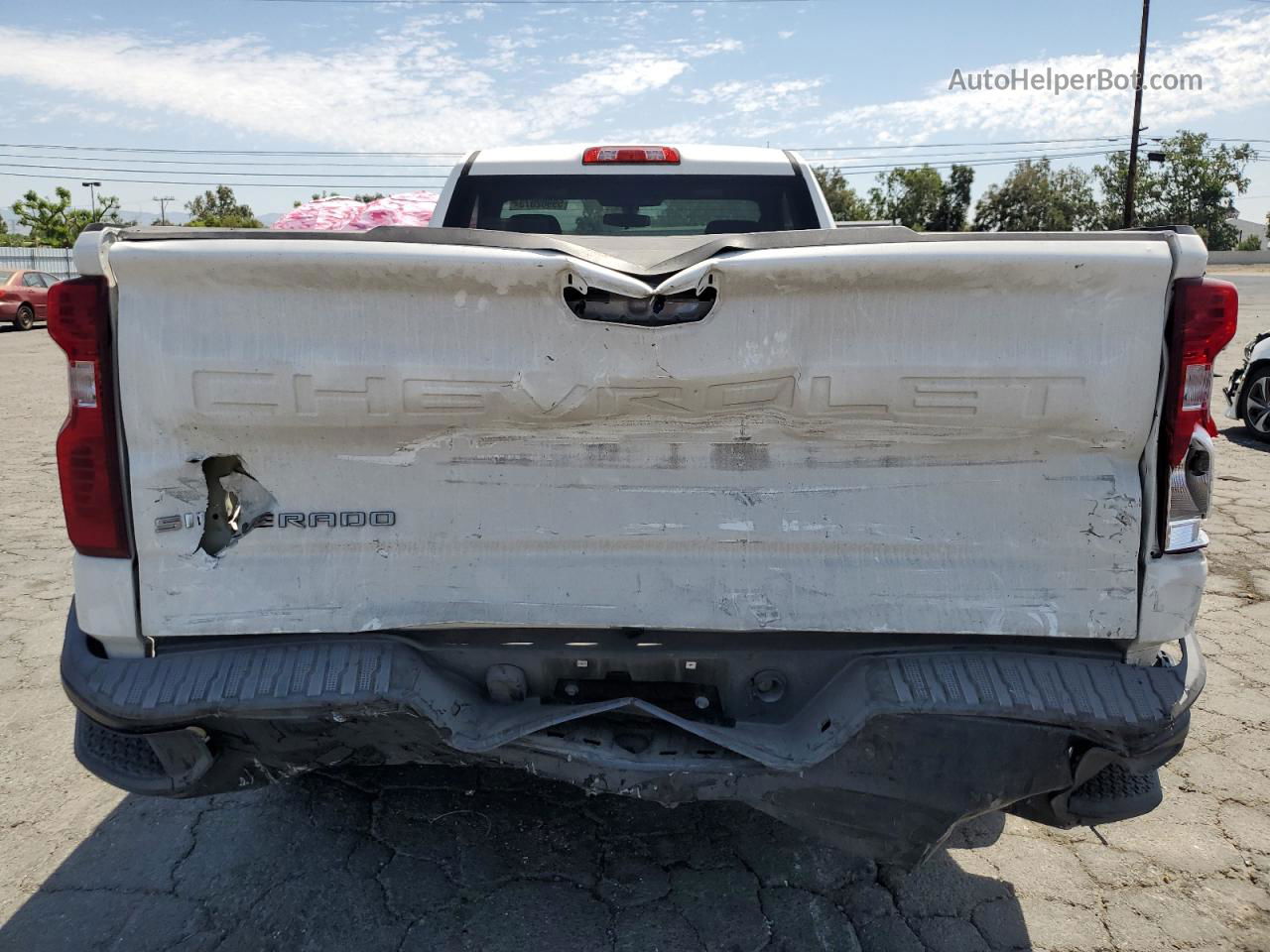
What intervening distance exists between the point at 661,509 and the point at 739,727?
0.55 m

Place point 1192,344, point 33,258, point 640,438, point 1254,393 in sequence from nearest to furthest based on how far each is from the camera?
point 1192,344 → point 640,438 → point 1254,393 → point 33,258

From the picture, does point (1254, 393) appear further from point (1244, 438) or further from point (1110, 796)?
point (1110, 796)

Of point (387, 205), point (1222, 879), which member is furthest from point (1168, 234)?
point (387, 205)

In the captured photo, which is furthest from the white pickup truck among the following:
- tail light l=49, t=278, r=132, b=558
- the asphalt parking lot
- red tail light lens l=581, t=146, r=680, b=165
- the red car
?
the red car

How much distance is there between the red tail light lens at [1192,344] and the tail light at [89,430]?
225 cm

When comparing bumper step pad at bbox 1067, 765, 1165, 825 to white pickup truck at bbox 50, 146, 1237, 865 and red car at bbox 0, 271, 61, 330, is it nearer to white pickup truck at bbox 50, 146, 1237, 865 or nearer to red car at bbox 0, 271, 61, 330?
white pickup truck at bbox 50, 146, 1237, 865

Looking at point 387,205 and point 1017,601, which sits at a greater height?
point 387,205

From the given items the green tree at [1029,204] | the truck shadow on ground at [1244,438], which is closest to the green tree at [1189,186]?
the green tree at [1029,204]

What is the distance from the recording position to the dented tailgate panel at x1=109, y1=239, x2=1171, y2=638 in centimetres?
198

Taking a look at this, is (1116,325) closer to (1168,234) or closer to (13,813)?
(1168,234)

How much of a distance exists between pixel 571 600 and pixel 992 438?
3.26 feet

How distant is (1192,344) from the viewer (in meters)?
1.97

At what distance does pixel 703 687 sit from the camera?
228 cm

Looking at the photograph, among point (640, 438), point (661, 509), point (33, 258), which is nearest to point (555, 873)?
point (661, 509)
